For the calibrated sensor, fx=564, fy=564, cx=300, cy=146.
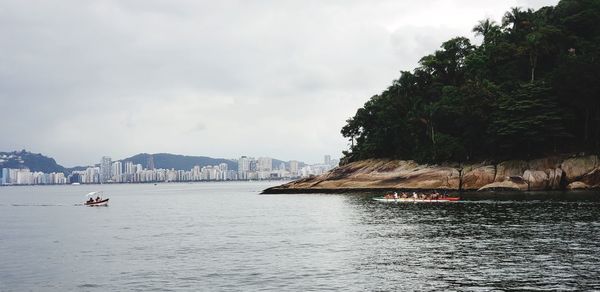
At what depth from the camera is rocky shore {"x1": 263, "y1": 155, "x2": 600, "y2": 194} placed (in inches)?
3637

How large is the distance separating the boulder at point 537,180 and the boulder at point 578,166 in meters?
3.30

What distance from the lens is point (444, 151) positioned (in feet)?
347

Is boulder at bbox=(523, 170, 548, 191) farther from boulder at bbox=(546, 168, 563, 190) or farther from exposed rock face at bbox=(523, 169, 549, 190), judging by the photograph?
boulder at bbox=(546, 168, 563, 190)

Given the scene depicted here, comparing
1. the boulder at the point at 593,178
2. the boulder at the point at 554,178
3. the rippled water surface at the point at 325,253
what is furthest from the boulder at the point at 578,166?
the rippled water surface at the point at 325,253

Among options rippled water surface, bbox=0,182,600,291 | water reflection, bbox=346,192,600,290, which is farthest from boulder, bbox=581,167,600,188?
rippled water surface, bbox=0,182,600,291

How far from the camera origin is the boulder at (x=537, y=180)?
9481 centimetres

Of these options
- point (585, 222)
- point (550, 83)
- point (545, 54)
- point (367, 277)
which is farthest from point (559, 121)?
point (367, 277)

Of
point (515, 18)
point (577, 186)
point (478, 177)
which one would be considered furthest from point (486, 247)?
point (515, 18)

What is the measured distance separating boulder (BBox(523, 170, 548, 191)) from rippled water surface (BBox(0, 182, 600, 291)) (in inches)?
1138

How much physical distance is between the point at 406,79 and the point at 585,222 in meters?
87.9

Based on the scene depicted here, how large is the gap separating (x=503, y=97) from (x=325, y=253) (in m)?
71.7

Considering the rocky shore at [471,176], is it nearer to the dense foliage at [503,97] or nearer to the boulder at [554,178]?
the boulder at [554,178]

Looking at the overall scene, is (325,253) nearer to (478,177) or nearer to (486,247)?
(486,247)

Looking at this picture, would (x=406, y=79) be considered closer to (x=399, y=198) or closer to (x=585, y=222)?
(x=399, y=198)
